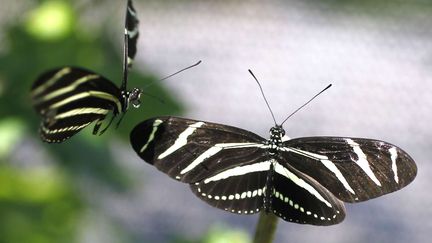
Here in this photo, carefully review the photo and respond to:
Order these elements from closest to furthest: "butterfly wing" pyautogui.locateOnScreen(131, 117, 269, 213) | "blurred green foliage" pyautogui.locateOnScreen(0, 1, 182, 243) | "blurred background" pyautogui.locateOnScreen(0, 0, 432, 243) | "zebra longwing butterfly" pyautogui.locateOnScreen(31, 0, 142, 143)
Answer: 1. "zebra longwing butterfly" pyautogui.locateOnScreen(31, 0, 142, 143)
2. "butterfly wing" pyautogui.locateOnScreen(131, 117, 269, 213)
3. "blurred green foliage" pyautogui.locateOnScreen(0, 1, 182, 243)
4. "blurred background" pyautogui.locateOnScreen(0, 0, 432, 243)

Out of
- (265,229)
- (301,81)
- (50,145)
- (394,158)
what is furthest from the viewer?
(301,81)

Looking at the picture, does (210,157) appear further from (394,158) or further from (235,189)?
(394,158)

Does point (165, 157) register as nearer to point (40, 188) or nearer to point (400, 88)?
point (40, 188)

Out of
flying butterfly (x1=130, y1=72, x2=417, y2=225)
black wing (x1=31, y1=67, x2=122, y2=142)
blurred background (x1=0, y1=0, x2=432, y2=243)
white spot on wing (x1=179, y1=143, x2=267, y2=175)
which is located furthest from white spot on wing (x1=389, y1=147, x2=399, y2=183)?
blurred background (x1=0, y1=0, x2=432, y2=243)

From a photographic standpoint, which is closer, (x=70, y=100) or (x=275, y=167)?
(x=70, y=100)

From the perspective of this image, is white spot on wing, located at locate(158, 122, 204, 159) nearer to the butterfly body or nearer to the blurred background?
the butterfly body

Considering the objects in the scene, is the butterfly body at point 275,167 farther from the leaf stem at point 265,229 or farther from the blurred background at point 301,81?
the blurred background at point 301,81

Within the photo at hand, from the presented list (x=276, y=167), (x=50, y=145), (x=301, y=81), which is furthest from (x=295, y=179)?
(x=301, y=81)
